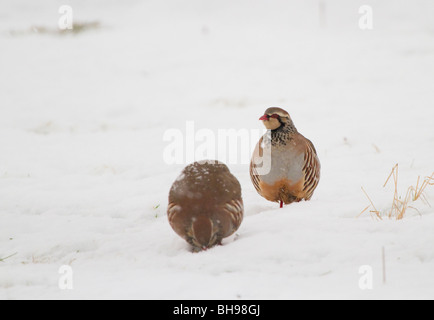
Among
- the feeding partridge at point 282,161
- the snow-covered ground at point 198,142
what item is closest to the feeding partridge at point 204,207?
the snow-covered ground at point 198,142

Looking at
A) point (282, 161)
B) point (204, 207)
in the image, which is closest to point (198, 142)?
point (282, 161)

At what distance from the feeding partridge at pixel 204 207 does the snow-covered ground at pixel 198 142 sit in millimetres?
125

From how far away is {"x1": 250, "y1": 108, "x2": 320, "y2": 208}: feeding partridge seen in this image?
3506mm

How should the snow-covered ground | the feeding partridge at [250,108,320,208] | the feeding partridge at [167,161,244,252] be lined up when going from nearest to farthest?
the snow-covered ground
the feeding partridge at [167,161,244,252]
the feeding partridge at [250,108,320,208]

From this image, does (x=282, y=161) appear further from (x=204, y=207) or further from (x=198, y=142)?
(x=198, y=142)

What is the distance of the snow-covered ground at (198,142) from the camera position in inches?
102

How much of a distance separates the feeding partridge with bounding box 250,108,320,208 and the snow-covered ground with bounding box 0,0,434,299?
0.66ft

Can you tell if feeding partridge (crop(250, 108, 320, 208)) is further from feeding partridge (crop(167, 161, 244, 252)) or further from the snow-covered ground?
feeding partridge (crop(167, 161, 244, 252))

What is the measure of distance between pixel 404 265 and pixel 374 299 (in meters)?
0.46

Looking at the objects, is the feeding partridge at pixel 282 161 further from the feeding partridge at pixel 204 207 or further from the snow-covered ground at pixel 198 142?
the feeding partridge at pixel 204 207

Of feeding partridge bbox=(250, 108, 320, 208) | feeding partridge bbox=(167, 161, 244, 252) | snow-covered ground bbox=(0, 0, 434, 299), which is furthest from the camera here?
feeding partridge bbox=(250, 108, 320, 208)

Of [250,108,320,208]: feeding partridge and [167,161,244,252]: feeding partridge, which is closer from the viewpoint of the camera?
[167,161,244,252]: feeding partridge

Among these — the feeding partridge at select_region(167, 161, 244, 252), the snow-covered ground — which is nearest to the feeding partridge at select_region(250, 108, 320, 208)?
the snow-covered ground

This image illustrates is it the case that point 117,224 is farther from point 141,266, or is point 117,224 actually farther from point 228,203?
point 228,203
